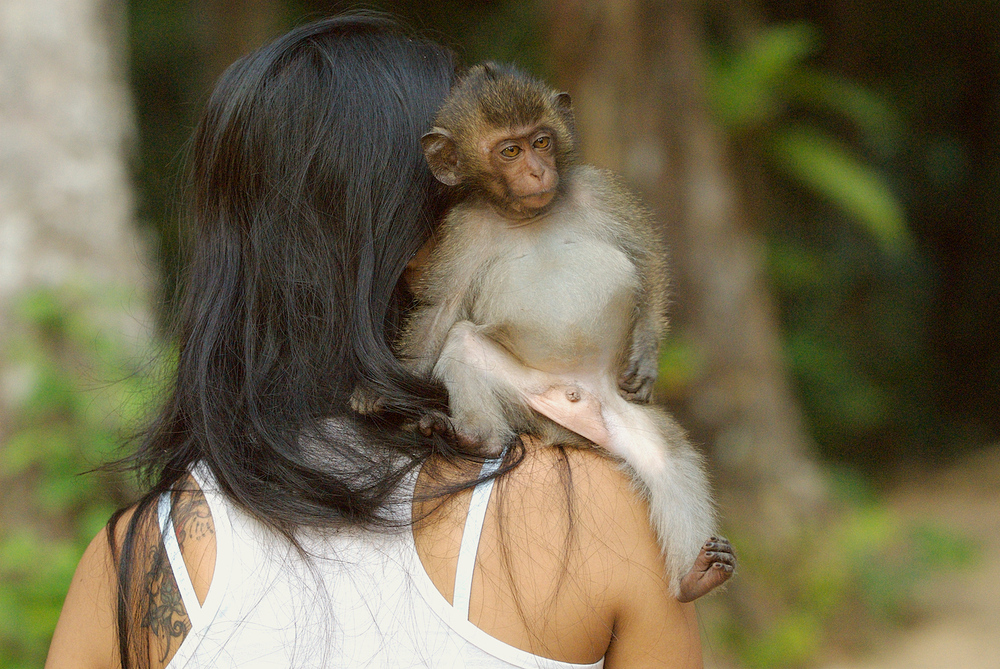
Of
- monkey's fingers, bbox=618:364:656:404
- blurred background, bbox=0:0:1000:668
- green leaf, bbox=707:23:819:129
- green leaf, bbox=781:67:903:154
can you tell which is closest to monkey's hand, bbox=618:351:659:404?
monkey's fingers, bbox=618:364:656:404

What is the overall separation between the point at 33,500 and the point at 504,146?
2.82 meters

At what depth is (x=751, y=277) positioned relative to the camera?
5.66 m

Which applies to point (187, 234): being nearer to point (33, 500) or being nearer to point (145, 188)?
point (33, 500)

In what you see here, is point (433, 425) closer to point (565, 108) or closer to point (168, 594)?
point (168, 594)

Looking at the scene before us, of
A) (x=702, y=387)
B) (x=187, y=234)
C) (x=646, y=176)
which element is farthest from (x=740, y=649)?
(x=187, y=234)

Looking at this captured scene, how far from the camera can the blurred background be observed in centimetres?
400

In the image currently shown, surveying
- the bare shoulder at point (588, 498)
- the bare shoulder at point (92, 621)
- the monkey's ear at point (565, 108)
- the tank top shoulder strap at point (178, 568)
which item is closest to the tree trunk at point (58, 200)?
the monkey's ear at point (565, 108)

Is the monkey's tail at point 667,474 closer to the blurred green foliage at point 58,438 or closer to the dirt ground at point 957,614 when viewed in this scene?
the blurred green foliage at point 58,438

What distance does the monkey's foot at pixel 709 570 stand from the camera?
1703mm

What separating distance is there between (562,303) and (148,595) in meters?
1.10

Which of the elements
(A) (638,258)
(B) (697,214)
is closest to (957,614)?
(B) (697,214)

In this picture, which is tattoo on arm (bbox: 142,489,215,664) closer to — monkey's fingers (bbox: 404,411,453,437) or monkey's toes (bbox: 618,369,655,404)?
monkey's fingers (bbox: 404,411,453,437)

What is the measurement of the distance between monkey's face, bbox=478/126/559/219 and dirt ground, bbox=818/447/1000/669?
3.79 metres

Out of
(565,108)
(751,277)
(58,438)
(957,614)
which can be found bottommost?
(957,614)
